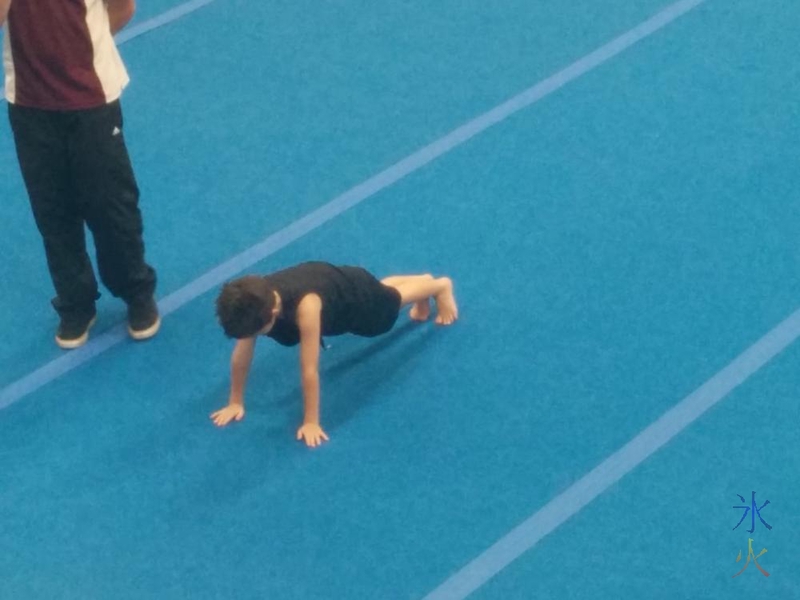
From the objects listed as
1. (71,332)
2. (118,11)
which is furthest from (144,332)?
(118,11)

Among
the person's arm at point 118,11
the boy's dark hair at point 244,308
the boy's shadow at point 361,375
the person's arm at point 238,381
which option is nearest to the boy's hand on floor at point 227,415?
the person's arm at point 238,381

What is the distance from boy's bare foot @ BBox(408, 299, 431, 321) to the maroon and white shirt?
1215 mm

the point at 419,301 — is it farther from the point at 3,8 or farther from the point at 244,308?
the point at 3,8

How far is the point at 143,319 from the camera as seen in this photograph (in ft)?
13.5

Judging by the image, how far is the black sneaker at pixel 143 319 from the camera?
13.4ft

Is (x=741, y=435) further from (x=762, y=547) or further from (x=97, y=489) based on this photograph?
(x=97, y=489)

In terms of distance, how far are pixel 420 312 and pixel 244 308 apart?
0.85 m

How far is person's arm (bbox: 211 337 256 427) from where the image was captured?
371 cm

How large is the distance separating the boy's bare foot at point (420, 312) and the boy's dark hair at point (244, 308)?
754 millimetres

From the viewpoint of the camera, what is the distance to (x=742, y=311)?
4117 millimetres

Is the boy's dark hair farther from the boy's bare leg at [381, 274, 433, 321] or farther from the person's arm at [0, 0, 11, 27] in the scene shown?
the person's arm at [0, 0, 11, 27]

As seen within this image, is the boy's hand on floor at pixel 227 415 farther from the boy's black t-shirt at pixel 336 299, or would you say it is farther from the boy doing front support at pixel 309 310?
the boy's black t-shirt at pixel 336 299

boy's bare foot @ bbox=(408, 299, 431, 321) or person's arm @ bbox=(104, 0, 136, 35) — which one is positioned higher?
person's arm @ bbox=(104, 0, 136, 35)

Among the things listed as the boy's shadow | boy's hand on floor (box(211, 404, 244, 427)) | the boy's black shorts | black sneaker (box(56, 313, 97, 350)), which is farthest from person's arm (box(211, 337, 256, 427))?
black sneaker (box(56, 313, 97, 350))
